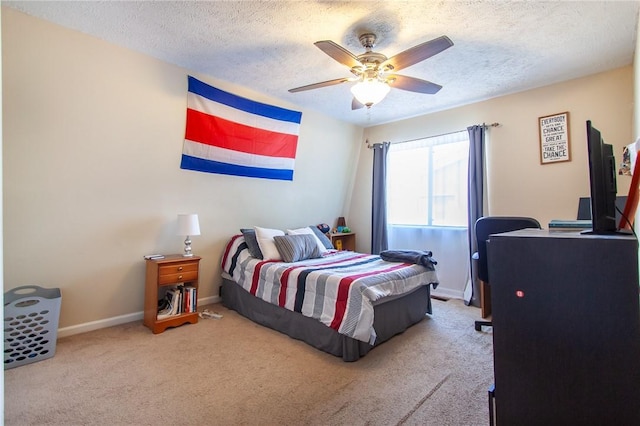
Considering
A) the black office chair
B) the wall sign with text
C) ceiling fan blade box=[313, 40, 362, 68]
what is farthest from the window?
ceiling fan blade box=[313, 40, 362, 68]

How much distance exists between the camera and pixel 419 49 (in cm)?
203

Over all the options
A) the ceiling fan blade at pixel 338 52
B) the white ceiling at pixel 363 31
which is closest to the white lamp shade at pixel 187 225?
the white ceiling at pixel 363 31

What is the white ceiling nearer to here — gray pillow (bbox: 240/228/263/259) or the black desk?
gray pillow (bbox: 240/228/263/259)

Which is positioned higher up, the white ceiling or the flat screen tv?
the white ceiling

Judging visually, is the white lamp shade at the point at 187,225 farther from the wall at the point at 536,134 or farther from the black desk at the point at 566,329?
the wall at the point at 536,134

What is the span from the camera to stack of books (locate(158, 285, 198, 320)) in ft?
9.66

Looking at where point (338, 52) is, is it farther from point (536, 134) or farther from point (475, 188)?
point (536, 134)

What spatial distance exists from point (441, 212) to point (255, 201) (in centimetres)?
251

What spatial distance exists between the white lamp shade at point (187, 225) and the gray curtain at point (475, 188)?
10.4ft

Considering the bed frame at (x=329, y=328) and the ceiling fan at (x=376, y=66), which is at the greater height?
the ceiling fan at (x=376, y=66)

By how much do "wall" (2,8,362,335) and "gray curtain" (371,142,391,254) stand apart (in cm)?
218

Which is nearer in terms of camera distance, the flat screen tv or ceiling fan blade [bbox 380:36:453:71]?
the flat screen tv

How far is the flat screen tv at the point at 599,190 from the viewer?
1.17 meters

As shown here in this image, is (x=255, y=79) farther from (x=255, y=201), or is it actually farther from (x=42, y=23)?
(x=42, y=23)
